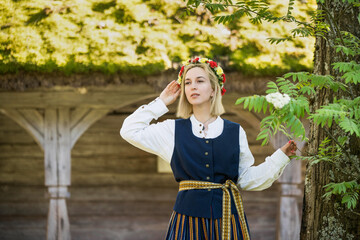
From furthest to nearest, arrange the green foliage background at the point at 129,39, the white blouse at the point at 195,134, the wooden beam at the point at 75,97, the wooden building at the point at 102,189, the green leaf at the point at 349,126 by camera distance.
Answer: the wooden building at the point at 102,189 < the wooden beam at the point at 75,97 < the green foliage background at the point at 129,39 < the white blouse at the point at 195,134 < the green leaf at the point at 349,126

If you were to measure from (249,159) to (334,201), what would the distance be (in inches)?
23.3

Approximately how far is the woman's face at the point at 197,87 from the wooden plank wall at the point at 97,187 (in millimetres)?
5100

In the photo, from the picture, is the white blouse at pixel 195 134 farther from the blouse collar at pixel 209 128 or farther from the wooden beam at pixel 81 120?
the wooden beam at pixel 81 120

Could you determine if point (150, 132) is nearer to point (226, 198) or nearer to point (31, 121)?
point (226, 198)

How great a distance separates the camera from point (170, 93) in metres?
2.95

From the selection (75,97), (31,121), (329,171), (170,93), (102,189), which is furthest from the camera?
(102,189)

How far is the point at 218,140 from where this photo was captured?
2771mm

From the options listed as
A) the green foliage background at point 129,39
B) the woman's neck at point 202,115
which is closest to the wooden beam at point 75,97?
the green foliage background at point 129,39

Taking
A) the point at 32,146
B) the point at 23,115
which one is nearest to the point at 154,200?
the point at 32,146

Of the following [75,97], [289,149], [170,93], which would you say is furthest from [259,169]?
[75,97]

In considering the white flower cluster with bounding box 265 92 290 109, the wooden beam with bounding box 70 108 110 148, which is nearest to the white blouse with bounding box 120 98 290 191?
the white flower cluster with bounding box 265 92 290 109

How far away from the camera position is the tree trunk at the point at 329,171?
3031 mm

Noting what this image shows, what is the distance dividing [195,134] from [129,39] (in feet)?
11.3

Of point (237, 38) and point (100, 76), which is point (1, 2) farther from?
point (237, 38)
